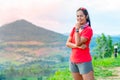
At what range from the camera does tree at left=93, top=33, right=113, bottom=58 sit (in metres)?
6.12

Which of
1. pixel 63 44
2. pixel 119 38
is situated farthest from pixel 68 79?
pixel 119 38

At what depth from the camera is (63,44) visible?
6016mm

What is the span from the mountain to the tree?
0.59 metres

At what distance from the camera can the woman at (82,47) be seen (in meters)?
3.00

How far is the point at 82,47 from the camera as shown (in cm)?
298

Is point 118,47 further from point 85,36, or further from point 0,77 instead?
point 85,36

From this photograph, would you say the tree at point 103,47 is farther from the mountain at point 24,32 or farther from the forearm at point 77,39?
the forearm at point 77,39

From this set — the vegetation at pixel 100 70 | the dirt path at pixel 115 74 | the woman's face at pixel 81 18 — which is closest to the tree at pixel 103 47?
the vegetation at pixel 100 70

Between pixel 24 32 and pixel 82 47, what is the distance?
2933mm

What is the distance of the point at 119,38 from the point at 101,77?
957 mm

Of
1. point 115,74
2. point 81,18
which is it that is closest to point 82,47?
point 81,18

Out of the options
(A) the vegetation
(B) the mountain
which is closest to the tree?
(A) the vegetation

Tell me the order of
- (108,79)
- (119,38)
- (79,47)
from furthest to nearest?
(119,38) → (108,79) → (79,47)

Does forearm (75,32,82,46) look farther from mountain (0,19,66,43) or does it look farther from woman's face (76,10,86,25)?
mountain (0,19,66,43)
